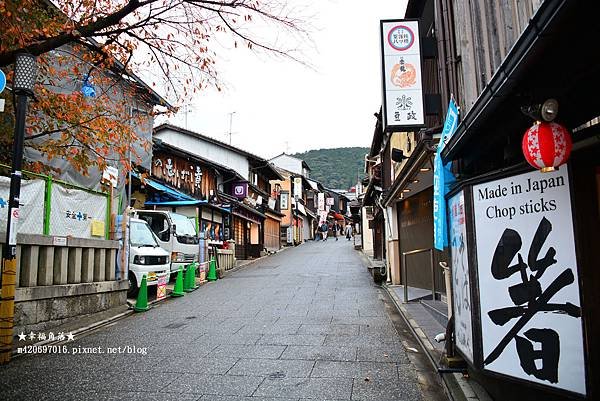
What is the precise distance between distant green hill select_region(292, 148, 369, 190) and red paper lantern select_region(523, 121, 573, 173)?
93652 millimetres

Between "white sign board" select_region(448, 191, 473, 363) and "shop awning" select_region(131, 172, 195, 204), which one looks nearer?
"white sign board" select_region(448, 191, 473, 363)

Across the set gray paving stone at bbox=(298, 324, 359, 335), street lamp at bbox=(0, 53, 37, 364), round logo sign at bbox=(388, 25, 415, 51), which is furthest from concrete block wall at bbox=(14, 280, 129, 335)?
round logo sign at bbox=(388, 25, 415, 51)

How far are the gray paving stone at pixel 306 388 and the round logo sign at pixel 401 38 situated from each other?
7231 mm

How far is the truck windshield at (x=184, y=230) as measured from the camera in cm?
1708

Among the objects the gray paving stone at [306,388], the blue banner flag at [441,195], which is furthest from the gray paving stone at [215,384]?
the blue banner flag at [441,195]

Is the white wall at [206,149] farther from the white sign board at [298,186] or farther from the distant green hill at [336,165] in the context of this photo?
the distant green hill at [336,165]

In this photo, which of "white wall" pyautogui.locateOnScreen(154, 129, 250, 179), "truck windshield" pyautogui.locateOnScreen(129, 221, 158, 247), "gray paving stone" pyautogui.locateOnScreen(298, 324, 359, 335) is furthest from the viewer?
"white wall" pyautogui.locateOnScreen(154, 129, 250, 179)

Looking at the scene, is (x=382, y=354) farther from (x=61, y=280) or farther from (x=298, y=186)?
(x=298, y=186)

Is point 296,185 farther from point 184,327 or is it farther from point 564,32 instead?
point 564,32

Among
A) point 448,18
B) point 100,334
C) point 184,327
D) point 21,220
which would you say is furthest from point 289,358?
point 448,18

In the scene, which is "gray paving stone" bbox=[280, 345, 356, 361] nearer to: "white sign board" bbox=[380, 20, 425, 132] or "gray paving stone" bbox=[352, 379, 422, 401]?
"gray paving stone" bbox=[352, 379, 422, 401]

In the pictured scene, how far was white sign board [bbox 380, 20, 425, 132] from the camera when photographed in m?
9.34

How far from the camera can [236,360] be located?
6.75m

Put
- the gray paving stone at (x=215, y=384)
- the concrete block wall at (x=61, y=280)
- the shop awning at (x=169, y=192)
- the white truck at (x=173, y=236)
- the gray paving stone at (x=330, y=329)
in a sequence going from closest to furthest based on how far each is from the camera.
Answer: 1. the gray paving stone at (x=215, y=384)
2. the concrete block wall at (x=61, y=280)
3. the gray paving stone at (x=330, y=329)
4. the white truck at (x=173, y=236)
5. the shop awning at (x=169, y=192)
